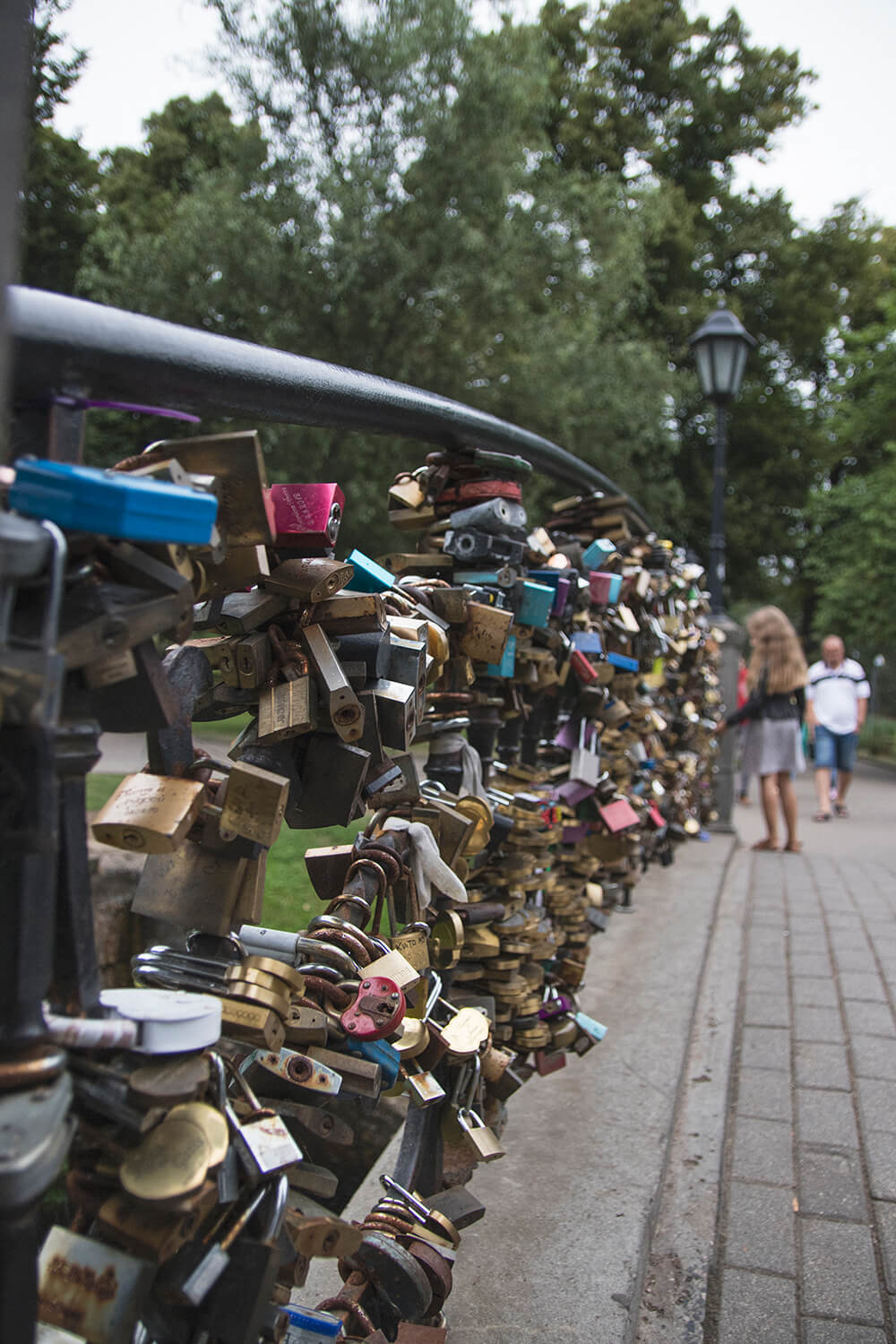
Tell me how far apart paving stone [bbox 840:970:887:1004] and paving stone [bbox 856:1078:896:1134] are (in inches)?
30.1

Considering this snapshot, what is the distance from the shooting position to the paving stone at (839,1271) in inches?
75.5

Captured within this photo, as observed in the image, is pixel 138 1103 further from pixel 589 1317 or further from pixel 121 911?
pixel 121 911

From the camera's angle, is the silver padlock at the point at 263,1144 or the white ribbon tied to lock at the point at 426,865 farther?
the white ribbon tied to lock at the point at 426,865

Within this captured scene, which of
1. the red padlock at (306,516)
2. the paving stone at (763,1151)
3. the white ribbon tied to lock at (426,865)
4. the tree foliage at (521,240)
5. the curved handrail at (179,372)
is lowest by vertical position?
the paving stone at (763,1151)

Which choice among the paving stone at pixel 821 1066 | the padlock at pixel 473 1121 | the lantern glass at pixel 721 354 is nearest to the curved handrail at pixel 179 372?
the padlock at pixel 473 1121

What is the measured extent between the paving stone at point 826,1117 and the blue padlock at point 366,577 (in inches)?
77.7

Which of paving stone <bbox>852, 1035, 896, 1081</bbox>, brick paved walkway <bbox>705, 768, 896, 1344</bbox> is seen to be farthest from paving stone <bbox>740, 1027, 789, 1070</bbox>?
paving stone <bbox>852, 1035, 896, 1081</bbox>

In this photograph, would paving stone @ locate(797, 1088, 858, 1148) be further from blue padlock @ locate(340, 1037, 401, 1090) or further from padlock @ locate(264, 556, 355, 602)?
padlock @ locate(264, 556, 355, 602)

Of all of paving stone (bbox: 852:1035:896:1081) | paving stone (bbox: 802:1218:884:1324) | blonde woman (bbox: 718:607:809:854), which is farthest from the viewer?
blonde woman (bbox: 718:607:809:854)

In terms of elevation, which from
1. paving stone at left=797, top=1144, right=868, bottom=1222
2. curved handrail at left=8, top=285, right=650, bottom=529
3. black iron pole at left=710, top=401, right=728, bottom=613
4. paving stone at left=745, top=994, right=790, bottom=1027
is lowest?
paving stone at left=745, top=994, right=790, bottom=1027

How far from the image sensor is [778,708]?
7.66 meters

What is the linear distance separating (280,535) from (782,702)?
23.0 feet

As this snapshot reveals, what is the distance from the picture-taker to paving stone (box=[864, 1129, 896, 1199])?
7.71 ft

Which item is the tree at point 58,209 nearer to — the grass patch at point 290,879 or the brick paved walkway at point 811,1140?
the grass patch at point 290,879
